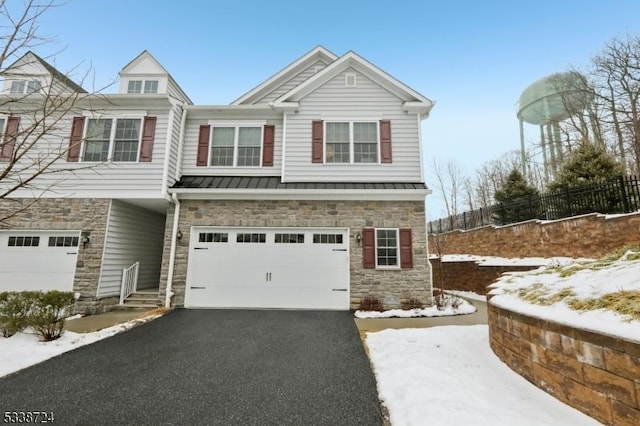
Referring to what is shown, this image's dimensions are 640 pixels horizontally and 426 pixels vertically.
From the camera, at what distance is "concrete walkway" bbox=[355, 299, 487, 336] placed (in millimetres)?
6355

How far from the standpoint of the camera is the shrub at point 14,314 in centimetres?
543

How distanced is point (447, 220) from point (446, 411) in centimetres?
1815

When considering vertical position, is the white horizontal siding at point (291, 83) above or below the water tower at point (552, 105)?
below

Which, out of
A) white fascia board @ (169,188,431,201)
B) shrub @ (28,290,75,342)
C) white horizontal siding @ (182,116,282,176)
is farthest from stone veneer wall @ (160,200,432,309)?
shrub @ (28,290,75,342)

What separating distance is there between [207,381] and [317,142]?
7.58m

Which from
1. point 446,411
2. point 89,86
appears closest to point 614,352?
point 446,411

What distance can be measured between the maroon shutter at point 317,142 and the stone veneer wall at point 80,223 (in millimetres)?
6673

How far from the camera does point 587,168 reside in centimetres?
1072

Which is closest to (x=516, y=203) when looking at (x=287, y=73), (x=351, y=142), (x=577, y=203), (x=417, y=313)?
(x=577, y=203)

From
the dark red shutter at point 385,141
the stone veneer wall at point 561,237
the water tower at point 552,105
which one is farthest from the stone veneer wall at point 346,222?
the water tower at point 552,105

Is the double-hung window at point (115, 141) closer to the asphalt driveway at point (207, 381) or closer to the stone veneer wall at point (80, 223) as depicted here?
the stone veneer wall at point (80, 223)

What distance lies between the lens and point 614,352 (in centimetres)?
225

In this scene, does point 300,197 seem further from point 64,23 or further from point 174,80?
point 174,80

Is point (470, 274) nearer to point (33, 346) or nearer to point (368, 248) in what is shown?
point (368, 248)
